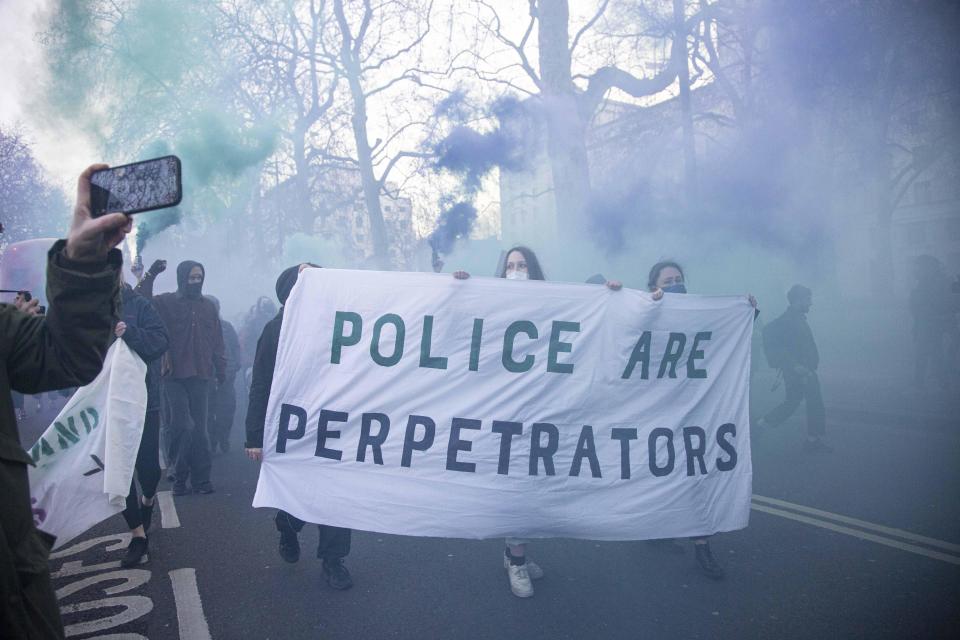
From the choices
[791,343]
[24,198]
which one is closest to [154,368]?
[791,343]

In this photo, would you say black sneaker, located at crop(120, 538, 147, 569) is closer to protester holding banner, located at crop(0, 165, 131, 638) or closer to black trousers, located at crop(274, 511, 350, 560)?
black trousers, located at crop(274, 511, 350, 560)

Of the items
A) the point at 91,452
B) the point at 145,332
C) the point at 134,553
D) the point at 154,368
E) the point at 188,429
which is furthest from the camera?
the point at 188,429

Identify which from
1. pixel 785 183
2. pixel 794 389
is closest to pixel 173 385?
pixel 794 389

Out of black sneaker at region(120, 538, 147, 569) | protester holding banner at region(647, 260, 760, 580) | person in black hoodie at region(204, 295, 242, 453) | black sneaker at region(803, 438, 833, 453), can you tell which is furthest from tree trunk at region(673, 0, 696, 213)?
black sneaker at region(120, 538, 147, 569)

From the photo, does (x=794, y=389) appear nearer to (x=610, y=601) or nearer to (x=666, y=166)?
(x=610, y=601)

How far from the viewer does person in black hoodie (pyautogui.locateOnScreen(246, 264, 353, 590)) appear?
3891 mm

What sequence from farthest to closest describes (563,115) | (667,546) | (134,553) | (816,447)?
(563,115)
(816,447)
(667,546)
(134,553)

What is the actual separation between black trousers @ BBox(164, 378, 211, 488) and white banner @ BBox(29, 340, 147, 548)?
1.93m

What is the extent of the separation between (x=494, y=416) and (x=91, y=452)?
2.13m

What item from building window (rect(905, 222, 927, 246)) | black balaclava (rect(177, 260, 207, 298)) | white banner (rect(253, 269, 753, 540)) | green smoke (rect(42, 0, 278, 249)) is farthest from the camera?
building window (rect(905, 222, 927, 246))

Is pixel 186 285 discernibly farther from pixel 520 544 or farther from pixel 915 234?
pixel 915 234

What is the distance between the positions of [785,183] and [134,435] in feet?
46.3

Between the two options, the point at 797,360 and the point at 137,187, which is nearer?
the point at 137,187

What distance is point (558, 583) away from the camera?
3924 mm
